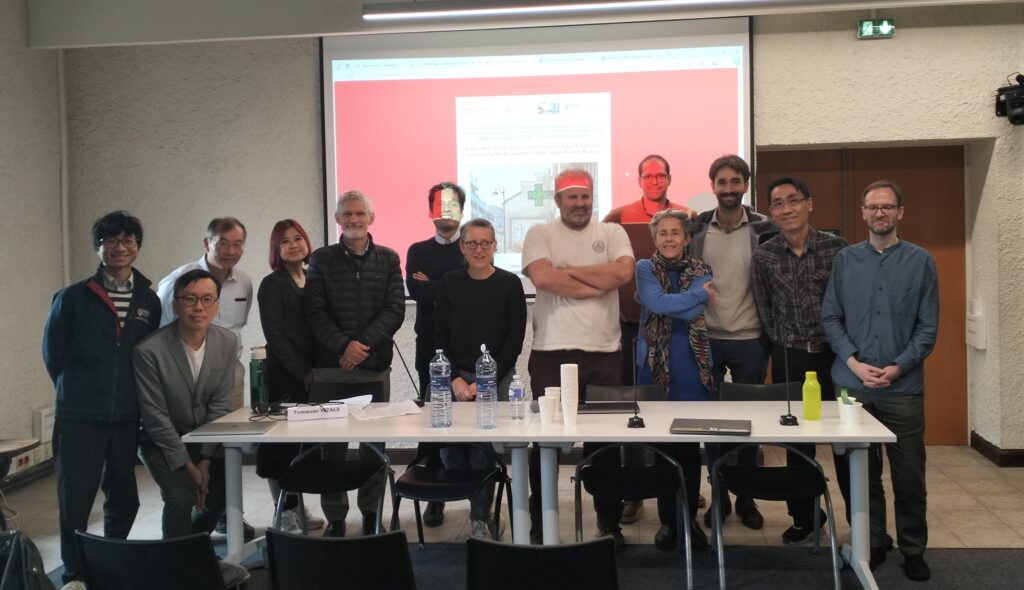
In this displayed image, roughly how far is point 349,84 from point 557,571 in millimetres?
Result: 4093

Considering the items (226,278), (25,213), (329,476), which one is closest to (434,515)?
(329,476)

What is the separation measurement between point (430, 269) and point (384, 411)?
1.19 meters

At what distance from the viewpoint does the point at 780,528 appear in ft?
13.3

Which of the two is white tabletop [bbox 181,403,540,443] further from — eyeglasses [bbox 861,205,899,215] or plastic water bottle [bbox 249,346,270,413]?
eyeglasses [bbox 861,205,899,215]

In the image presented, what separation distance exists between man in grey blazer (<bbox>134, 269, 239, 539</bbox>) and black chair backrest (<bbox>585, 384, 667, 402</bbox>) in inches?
60.5

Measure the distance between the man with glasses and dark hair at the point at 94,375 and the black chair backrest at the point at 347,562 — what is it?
4.96ft

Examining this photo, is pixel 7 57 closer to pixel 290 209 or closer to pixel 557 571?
pixel 290 209

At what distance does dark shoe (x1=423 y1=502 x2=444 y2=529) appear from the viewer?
4.22 metres

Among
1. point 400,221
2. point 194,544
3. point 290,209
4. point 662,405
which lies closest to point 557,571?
point 194,544

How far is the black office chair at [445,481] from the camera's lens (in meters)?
Answer: 3.33

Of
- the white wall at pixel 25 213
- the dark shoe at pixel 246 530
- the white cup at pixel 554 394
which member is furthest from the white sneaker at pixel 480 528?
the white wall at pixel 25 213

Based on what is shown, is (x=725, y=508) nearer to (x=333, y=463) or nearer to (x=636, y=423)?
(x=636, y=423)

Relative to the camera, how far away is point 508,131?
530 centimetres

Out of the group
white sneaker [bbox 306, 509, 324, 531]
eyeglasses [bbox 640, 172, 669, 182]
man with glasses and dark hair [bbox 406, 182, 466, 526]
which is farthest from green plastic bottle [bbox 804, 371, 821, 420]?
white sneaker [bbox 306, 509, 324, 531]
